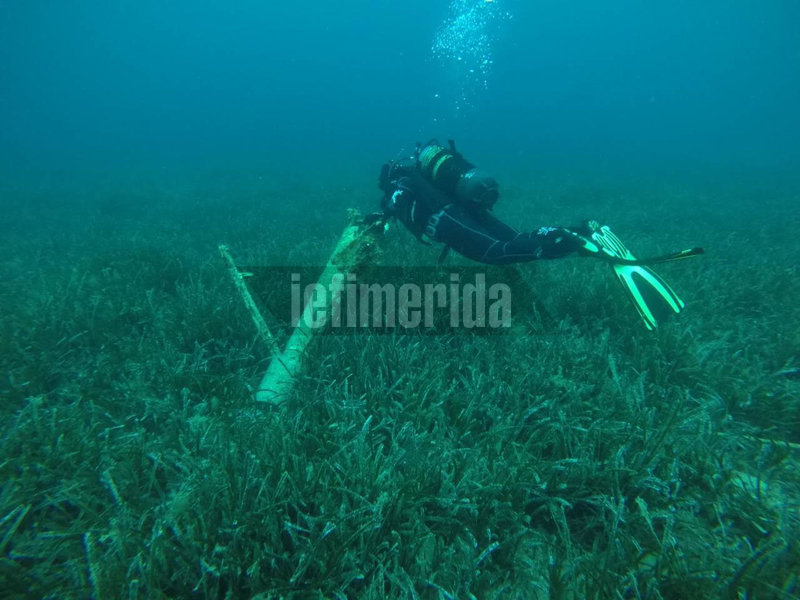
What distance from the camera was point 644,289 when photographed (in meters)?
4.39

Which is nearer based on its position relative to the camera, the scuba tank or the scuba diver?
the scuba diver

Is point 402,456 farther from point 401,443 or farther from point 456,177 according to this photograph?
point 456,177

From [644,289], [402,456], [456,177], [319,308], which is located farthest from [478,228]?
[402,456]

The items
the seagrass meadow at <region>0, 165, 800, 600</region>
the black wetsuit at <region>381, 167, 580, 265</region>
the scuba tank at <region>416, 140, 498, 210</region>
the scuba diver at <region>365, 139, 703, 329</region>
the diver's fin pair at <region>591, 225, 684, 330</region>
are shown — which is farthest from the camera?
the scuba tank at <region>416, 140, 498, 210</region>

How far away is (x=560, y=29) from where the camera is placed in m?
124

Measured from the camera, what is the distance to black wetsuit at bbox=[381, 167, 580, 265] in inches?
185

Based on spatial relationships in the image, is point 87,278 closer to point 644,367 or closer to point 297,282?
point 297,282

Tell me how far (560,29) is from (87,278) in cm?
16011

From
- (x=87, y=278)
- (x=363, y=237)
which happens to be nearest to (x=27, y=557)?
(x=363, y=237)

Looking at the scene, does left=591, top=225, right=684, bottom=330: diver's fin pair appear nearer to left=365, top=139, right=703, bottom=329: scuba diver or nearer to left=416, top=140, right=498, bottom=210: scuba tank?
left=365, top=139, right=703, bottom=329: scuba diver

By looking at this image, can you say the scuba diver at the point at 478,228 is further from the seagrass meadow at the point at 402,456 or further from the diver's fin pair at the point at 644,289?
the seagrass meadow at the point at 402,456

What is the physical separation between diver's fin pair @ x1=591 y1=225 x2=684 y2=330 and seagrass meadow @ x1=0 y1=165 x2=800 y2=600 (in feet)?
0.92

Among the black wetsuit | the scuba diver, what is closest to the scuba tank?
the scuba diver

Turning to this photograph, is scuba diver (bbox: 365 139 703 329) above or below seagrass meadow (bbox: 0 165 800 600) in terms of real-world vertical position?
above
